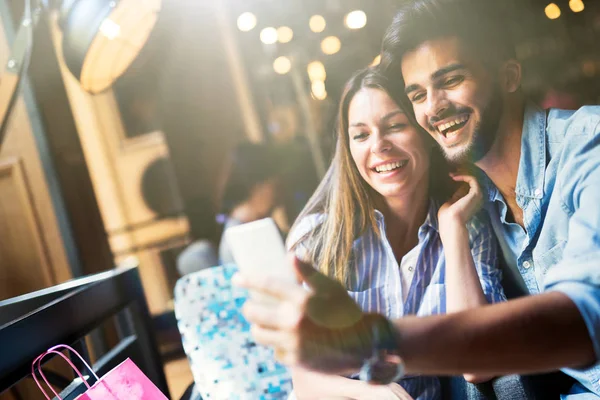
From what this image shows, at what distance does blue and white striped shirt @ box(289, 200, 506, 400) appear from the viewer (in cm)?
118

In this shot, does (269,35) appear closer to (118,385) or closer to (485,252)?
(485,252)

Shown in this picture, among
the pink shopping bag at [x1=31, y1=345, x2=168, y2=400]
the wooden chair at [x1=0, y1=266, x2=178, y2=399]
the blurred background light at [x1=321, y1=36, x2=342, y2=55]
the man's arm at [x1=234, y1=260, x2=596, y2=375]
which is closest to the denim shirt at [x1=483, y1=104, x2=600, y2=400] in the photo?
the man's arm at [x1=234, y1=260, x2=596, y2=375]

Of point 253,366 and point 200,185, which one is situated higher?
point 200,185

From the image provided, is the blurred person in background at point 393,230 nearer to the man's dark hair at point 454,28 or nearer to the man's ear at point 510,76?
the man's dark hair at point 454,28

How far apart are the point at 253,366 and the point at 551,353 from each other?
0.69 metres

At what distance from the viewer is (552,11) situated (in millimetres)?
1251

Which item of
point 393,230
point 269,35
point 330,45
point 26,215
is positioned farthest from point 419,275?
point 26,215

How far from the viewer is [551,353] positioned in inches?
37.9

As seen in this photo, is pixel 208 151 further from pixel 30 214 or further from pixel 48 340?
pixel 30 214

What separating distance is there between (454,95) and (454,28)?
0.47 feet

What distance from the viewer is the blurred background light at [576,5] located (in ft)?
4.16

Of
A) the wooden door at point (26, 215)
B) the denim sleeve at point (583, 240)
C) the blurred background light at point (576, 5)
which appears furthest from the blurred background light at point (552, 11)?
the wooden door at point (26, 215)

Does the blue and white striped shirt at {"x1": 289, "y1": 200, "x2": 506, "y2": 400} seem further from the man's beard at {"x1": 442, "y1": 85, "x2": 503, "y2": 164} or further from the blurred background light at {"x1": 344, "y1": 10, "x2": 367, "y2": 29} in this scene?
the blurred background light at {"x1": 344, "y1": 10, "x2": 367, "y2": 29}

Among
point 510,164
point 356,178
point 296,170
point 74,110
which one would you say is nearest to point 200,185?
point 296,170
